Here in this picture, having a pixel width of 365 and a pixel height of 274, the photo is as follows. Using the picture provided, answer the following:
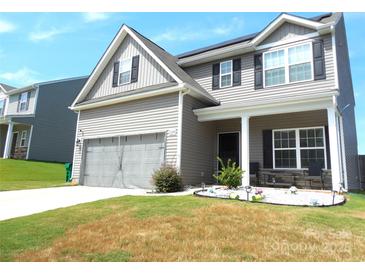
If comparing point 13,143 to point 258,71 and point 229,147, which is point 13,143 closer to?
point 229,147

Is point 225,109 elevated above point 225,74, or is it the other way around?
Answer: point 225,74

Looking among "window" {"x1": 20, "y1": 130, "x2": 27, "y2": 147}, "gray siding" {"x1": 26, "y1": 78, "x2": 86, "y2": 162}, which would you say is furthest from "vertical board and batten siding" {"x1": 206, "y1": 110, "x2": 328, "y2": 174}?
"window" {"x1": 20, "y1": 130, "x2": 27, "y2": 147}

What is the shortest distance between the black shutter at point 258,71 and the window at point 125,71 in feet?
18.9

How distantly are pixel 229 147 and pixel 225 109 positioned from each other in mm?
2291

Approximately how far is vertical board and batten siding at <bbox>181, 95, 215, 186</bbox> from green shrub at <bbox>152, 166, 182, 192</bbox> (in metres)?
0.88

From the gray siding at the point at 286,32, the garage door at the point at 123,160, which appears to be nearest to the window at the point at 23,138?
the garage door at the point at 123,160

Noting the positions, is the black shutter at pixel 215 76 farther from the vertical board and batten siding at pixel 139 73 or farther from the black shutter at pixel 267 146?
the black shutter at pixel 267 146

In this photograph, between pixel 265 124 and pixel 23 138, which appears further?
pixel 23 138

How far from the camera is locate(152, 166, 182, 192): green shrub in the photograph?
9602mm

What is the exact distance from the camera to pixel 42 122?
939 inches

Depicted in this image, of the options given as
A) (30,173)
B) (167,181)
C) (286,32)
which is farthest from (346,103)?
(30,173)

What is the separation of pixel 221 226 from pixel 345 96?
10.6 meters

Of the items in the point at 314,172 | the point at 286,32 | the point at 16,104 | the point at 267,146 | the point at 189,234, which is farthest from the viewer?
the point at 16,104

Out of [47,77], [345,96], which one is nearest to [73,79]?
[47,77]
